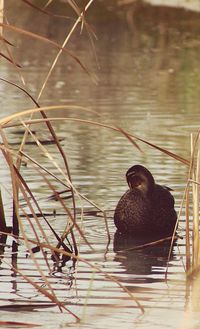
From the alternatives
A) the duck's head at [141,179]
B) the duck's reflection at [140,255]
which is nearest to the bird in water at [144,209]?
the duck's head at [141,179]

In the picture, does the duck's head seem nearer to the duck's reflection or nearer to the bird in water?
the bird in water

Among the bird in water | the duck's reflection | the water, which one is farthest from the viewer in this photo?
the bird in water

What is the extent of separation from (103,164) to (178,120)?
320 centimetres

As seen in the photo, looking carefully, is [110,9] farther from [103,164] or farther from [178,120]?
[103,164]

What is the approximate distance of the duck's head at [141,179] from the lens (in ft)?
27.7

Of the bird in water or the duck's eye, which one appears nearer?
the bird in water

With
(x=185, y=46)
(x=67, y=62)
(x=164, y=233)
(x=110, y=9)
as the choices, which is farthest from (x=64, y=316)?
(x=110, y=9)

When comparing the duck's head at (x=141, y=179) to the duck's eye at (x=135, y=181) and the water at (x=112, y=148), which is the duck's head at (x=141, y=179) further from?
the water at (x=112, y=148)

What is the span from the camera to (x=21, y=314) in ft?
18.6

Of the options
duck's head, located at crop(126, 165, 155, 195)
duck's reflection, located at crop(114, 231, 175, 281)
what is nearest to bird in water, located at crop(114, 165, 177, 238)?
duck's head, located at crop(126, 165, 155, 195)

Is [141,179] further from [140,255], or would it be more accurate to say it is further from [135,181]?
[140,255]

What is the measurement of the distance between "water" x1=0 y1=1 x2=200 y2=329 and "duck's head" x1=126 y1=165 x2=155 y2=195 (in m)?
0.31

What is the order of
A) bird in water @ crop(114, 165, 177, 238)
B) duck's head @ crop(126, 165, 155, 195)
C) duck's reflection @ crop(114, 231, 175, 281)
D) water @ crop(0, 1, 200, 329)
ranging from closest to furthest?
water @ crop(0, 1, 200, 329) < duck's reflection @ crop(114, 231, 175, 281) < bird in water @ crop(114, 165, 177, 238) < duck's head @ crop(126, 165, 155, 195)

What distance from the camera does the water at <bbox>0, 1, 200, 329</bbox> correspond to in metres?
5.79
